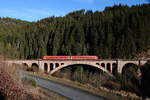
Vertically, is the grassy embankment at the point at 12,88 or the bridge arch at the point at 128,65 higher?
the grassy embankment at the point at 12,88

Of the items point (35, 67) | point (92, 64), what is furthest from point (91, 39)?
point (35, 67)

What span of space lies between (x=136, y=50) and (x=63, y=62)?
29.0 metres

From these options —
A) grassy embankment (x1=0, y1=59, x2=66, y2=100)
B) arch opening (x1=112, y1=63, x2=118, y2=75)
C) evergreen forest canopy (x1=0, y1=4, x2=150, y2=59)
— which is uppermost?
evergreen forest canopy (x1=0, y1=4, x2=150, y2=59)

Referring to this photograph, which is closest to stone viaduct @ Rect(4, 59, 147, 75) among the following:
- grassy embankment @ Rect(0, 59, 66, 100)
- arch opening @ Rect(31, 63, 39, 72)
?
arch opening @ Rect(31, 63, 39, 72)


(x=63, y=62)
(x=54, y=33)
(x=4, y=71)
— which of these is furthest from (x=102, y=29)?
(x=4, y=71)

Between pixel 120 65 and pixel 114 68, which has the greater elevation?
pixel 120 65

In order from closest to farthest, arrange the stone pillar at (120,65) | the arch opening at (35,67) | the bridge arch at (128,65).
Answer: the arch opening at (35,67) < the stone pillar at (120,65) < the bridge arch at (128,65)

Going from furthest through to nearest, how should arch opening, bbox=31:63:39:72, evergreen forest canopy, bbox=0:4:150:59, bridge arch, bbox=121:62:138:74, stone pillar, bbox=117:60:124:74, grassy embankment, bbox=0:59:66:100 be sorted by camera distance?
evergreen forest canopy, bbox=0:4:150:59, bridge arch, bbox=121:62:138:74, stone pillar, bbox=117:60:124:74, arch opening, bbox=31:63:39:72, grassy embankment, bbox=0:59:66:100

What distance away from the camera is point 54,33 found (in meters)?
91.9

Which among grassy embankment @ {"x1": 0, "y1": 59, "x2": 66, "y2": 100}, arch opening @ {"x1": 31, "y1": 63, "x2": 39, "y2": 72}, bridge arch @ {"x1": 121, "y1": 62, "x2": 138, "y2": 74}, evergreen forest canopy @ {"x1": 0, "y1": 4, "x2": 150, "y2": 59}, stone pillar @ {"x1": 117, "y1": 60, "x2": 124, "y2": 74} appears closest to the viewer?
grassy embankment @ {"x1": 0, "y1": 59, "x2": 66, "y2": 100}

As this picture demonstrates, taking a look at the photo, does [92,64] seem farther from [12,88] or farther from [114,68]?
[12,88]

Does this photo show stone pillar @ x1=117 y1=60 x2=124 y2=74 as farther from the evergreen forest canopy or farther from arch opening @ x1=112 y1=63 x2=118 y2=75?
the evergreen forest canopy

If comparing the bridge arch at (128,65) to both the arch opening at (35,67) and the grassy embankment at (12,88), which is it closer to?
the arch opening at (35,67)

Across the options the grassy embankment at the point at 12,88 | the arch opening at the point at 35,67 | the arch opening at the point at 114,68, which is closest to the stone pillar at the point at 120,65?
the arch opening at the point at 114,68
